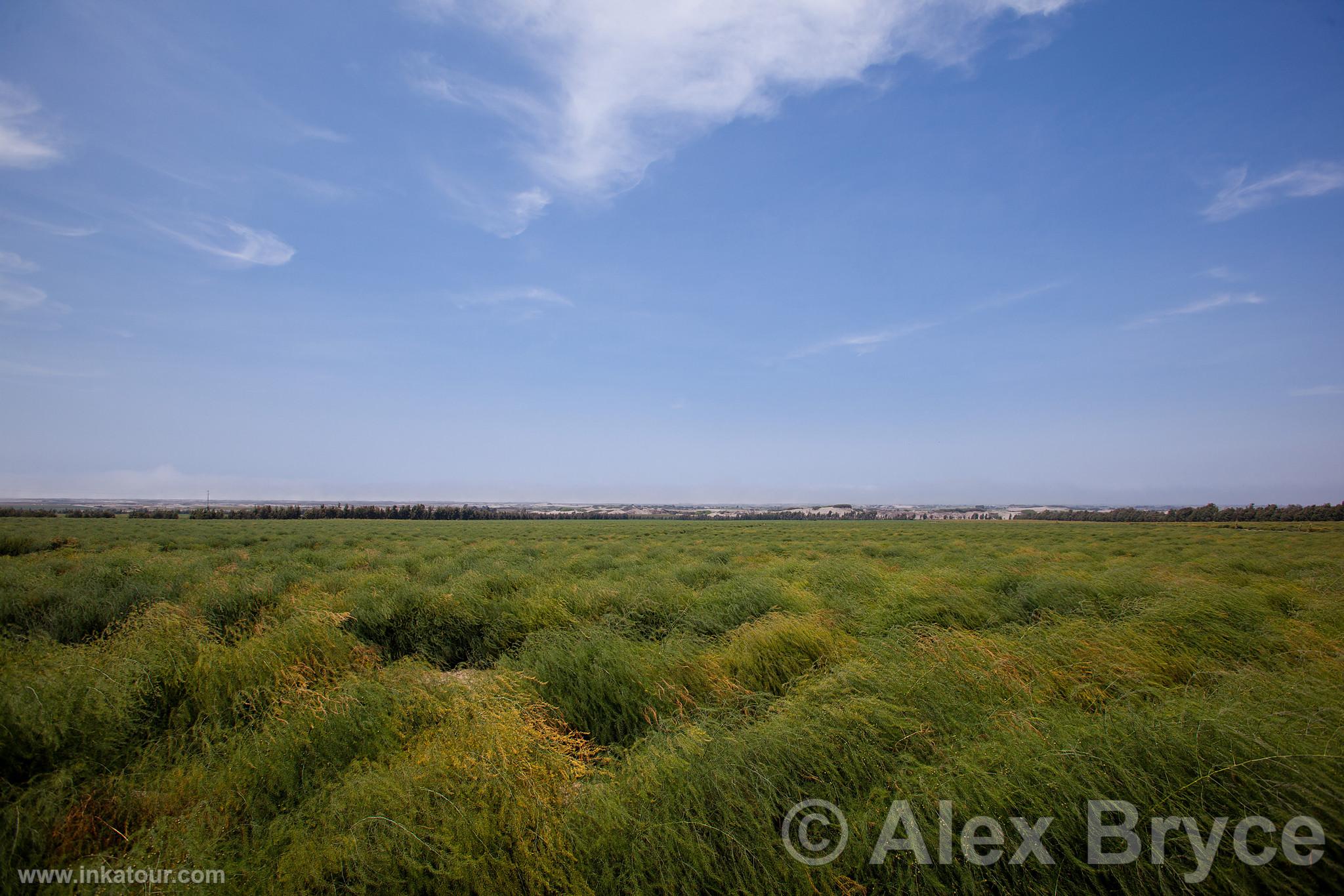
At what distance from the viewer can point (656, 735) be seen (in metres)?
3.45

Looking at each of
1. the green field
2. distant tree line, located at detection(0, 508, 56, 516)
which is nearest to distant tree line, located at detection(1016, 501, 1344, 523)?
the green field

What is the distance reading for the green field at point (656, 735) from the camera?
219 cm

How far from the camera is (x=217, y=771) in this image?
323 cm

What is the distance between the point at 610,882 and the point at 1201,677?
5.44 m

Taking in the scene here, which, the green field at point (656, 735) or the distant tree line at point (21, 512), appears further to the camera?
the distant tree line at point (21, 512)

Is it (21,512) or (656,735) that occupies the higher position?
(656,735)

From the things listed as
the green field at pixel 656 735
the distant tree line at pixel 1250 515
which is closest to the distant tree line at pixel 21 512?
the green field at pixel 656 735

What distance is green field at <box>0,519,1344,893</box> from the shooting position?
2186mm

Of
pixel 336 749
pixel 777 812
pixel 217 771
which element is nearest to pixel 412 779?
pixel 336 749

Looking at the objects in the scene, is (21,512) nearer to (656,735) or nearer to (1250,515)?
(656,735)

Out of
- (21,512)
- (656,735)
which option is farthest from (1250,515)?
(21,512)

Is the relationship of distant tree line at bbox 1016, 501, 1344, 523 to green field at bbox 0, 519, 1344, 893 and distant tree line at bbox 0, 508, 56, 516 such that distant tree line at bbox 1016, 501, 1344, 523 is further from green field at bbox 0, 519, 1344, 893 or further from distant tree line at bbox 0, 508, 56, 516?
distant tree line at bbox 0, 508, 56, 516

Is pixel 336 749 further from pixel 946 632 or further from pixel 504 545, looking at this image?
pixel 504 545

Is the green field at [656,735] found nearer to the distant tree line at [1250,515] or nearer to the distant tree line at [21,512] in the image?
the distant tree line at [1250,515]
